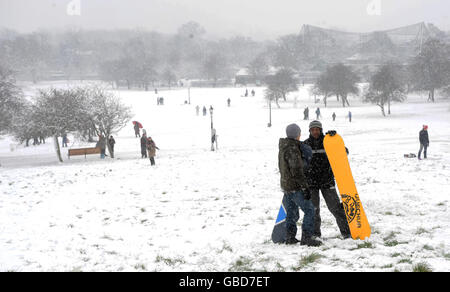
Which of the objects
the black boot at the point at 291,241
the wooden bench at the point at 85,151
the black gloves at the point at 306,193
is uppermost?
the black gloves at the point at 306,193

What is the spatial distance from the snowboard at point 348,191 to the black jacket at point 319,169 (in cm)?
9

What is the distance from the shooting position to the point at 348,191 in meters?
5.48

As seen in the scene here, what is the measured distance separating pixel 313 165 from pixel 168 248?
8.73 feet

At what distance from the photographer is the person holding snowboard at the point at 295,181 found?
515cm

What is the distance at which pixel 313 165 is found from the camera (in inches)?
218

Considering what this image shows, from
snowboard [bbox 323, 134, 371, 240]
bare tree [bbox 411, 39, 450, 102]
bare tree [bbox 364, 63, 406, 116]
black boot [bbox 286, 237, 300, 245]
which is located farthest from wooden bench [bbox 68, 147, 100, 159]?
bare tree [bbox 411, 39, 450, 102]

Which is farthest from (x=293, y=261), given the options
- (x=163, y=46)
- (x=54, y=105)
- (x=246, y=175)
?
(x=163, y=46)

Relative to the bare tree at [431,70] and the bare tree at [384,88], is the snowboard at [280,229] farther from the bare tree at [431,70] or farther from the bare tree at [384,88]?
the bare tree at [431,70]

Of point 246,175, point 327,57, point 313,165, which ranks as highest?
point 327,57

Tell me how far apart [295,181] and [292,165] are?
238mm

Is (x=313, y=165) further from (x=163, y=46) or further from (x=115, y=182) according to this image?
(x=163, y=46)

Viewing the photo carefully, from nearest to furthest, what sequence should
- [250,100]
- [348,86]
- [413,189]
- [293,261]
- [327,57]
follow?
[293,261], [413,189], [348,86], [250,100], [327,57]

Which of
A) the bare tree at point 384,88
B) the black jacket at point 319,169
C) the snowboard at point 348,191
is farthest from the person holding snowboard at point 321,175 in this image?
the bare tree at point 384,88

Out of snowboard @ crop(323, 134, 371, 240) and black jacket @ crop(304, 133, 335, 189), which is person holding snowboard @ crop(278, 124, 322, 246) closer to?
black jacket @ crop(304, 133, 335, 189)
